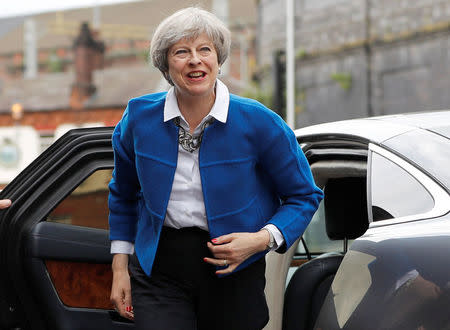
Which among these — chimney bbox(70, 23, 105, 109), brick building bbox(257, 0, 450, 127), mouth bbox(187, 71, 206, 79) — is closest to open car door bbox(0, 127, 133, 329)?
mouth bbox(187, 71, 206, 79)

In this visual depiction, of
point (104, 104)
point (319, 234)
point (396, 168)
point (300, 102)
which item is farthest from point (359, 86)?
point (396, 168)

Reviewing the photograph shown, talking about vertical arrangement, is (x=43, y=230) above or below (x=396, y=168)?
below

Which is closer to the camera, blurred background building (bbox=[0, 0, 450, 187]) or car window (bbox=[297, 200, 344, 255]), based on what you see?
car window (bbox=[297, 200, 344, 255])

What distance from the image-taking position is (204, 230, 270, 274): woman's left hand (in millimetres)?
2166

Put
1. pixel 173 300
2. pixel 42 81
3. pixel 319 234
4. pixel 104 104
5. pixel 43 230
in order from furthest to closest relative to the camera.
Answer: pixel 42 81 < pixel 104 104 < pixel 319 234 < pixel 43 230 < pixel 173 300

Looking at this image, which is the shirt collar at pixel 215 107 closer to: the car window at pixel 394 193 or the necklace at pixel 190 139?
the necklace at pixel 190 139

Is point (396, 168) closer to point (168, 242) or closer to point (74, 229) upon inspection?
point (168, 242)

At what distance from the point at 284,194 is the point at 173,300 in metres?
0.44

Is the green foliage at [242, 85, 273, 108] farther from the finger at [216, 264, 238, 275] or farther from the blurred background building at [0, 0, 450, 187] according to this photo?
the finger at [216, 264, 238, 275]

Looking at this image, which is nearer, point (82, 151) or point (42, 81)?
point (82, 151)

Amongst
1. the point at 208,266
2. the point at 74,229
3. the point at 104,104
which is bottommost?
the point at 104,104

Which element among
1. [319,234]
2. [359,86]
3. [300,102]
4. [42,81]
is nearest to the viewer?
[319,234]

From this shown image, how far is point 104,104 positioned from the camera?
112 ft

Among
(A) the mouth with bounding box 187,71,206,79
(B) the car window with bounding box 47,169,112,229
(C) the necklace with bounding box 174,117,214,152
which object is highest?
(A) the mouth with bounding box 187,71,206,79
